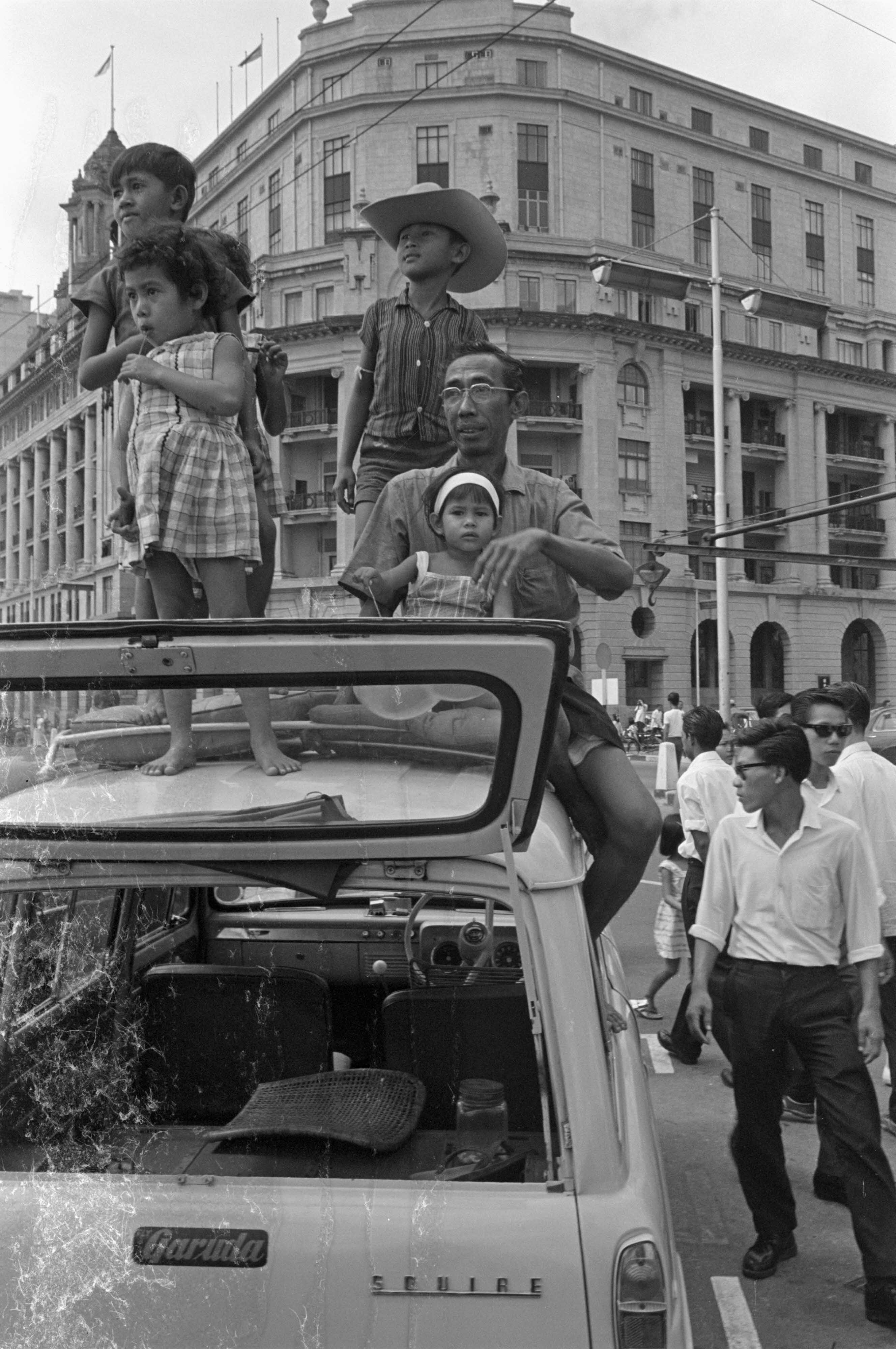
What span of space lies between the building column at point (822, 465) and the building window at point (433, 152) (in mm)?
29809

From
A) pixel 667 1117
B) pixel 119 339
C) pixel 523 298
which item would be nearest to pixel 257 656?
pixel 119 339

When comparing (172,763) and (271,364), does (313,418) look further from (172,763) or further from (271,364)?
(172,763)

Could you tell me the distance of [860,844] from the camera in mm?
4191

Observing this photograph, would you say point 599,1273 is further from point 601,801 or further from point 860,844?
point 860,844

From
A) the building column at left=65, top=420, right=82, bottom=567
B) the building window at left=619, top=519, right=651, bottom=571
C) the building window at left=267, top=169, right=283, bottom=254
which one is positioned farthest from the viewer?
the building window at left=619, top=519, right=651, bottom=571

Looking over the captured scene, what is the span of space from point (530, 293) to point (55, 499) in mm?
14619

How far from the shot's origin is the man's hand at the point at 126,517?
389 cm

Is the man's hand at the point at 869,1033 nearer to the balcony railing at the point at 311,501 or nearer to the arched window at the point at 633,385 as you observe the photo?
the arched window at the point at 633,385

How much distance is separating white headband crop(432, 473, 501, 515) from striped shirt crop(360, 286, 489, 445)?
1.68 meters

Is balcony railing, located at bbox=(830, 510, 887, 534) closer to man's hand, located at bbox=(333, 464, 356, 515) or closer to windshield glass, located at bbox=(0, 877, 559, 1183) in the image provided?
man's hand, located at bbox=(333, 464, 356, 515)

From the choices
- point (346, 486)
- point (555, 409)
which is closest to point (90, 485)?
point (346, 486)

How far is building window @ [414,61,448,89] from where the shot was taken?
1448 cm

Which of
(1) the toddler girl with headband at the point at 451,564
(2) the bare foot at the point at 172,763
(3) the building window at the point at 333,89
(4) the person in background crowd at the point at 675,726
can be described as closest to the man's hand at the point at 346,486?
(1) the toddler girl with headband at the point at 451,564

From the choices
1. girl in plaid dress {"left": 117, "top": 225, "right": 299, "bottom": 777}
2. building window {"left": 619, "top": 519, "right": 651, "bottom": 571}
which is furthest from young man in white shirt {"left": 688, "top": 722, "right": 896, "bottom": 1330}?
building window {"left": 619, "top": 519, "right": 651, "bottom": 571}
